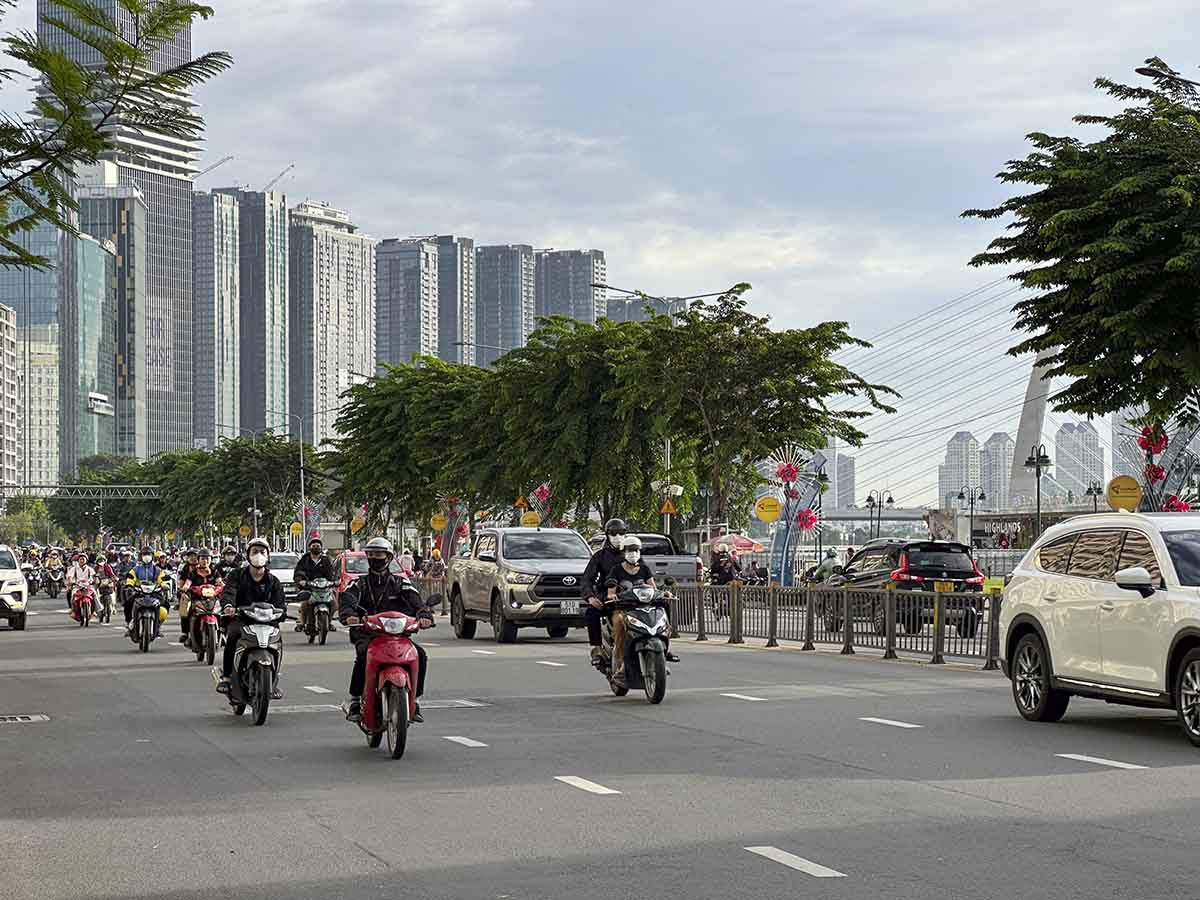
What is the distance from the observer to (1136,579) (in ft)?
46.4

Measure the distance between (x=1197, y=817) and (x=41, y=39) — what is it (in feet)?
24.5

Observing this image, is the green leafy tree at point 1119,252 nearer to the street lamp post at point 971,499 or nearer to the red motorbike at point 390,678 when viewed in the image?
the red motorbike at point 390,678

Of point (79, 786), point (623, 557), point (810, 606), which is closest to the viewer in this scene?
point (79, 786)

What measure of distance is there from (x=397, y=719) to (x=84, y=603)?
32.1m

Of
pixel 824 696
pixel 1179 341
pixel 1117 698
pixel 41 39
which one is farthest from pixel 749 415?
pixel 41 39

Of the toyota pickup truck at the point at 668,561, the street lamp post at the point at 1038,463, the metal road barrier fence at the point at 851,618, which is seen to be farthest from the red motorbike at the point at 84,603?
the street lamp post at the point at 1038,463

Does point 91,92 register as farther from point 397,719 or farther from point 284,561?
point 284,561

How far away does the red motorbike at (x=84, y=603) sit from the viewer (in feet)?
144

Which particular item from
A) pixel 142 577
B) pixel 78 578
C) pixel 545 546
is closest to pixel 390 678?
pixel 545 546

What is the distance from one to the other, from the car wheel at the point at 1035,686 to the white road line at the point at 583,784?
5313mm

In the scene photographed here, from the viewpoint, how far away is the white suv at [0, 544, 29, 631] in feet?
133

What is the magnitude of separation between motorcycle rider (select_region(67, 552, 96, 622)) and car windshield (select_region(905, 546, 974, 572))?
2096 centimetres

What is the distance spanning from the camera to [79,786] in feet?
40.5

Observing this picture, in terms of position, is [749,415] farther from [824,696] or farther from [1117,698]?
[1117,698]
